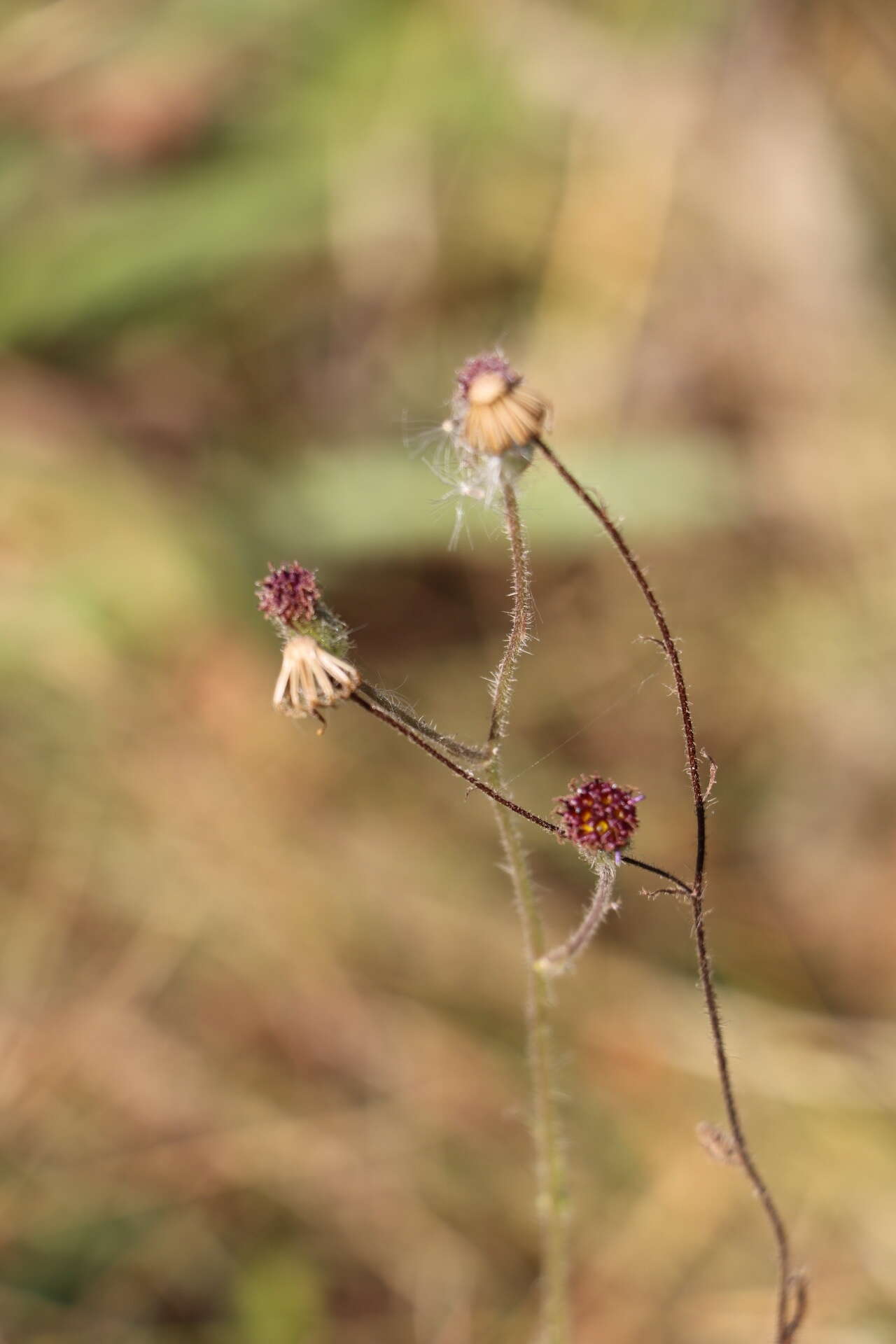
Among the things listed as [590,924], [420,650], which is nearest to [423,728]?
[590,924]

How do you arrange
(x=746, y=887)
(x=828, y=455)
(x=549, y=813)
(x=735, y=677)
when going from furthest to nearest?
(x=828, y=455)
(x=735, y=677)
(x=746, y=887)
(x=549, y=813)

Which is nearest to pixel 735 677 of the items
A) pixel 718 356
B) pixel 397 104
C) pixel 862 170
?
pixel 718 356

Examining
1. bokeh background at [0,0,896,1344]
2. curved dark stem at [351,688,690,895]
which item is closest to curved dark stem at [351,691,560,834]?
curved dark stem at [351,688,690,895]

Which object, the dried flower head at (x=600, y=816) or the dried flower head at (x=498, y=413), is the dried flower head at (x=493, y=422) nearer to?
the dried flower head at (x=498, y=413)

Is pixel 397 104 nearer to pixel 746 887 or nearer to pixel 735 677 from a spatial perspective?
pixel 735 677

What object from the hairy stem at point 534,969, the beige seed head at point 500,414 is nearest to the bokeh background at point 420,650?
the hairy stem at point 534,969

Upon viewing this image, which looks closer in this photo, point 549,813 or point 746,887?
point 549,813
